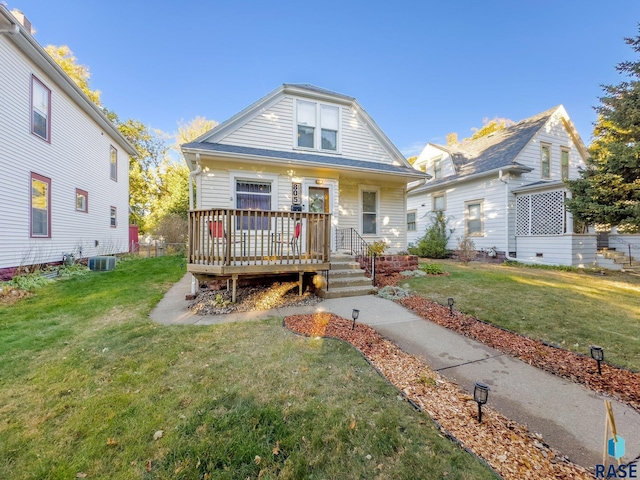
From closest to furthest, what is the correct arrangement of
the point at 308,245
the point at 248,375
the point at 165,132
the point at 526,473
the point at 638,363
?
the point at 526,473 < the point at 248,375 < the point at 638,363 < the point at 308,245 < the point at 165,132

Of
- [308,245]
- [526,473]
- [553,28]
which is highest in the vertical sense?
[553,28]

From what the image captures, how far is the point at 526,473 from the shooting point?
5.67 feet

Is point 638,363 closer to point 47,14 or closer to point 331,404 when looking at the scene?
point 331,404

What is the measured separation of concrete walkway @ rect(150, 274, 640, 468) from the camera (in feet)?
6.78

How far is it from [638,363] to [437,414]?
2.86 m

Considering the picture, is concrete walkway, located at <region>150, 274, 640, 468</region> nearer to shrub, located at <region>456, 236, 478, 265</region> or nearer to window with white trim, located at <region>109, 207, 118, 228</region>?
shrub, located at <region>456, 236, 478, 265</region>

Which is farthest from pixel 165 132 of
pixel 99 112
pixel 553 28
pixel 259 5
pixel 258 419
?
pixel 258 419

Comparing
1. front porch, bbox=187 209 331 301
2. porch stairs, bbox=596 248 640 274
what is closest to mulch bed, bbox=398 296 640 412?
front porch, bbox=187 209 331 301

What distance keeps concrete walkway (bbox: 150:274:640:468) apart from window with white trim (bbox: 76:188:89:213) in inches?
356

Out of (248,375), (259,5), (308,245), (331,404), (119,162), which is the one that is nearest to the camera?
(331,404)

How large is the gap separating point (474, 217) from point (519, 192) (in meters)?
2.18

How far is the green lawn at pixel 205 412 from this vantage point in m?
1.79

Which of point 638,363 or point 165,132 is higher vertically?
A: point 165,132

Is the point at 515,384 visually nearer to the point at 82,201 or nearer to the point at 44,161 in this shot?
the point at 44,161
